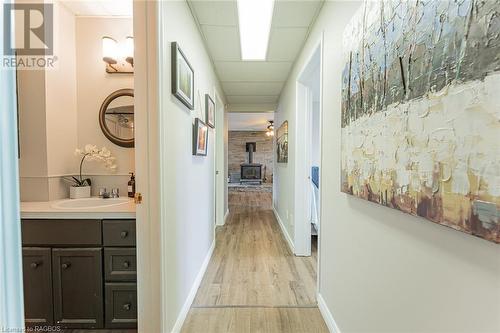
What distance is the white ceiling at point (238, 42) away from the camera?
1.96 meters

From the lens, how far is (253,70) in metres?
3.29

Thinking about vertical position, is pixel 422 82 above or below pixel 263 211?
above

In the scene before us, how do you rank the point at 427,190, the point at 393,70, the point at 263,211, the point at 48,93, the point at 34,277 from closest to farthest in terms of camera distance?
1. the point at 427,190
2. the point at 393,70
3. the point at 34,277
4. the point at 48,93
5. the point at 263,211

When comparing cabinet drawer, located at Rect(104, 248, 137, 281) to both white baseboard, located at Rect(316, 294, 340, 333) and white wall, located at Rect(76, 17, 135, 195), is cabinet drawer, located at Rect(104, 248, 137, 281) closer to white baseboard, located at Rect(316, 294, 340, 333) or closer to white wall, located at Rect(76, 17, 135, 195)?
white wall, located at Rect(76, 17, 135, 195)

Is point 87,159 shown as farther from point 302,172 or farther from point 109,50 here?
point 302,172

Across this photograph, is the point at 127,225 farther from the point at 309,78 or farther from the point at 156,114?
the point at 309,78

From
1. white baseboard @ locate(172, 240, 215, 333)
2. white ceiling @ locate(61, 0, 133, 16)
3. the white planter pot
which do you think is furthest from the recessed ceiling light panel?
white baseboard @ locate(172, 240, 215, 333)

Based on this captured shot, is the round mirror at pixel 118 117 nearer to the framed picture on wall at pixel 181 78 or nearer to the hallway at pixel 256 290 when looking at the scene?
the framed picture on wall at pixel 181 78

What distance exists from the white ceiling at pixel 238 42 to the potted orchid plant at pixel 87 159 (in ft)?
4.64

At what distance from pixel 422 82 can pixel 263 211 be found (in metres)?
5.05

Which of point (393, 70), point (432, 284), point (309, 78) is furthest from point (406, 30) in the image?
point (309, 78)

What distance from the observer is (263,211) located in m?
5.64

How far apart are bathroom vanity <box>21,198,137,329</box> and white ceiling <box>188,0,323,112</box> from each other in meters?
1.70

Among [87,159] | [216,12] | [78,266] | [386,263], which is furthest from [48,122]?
[386,263]
